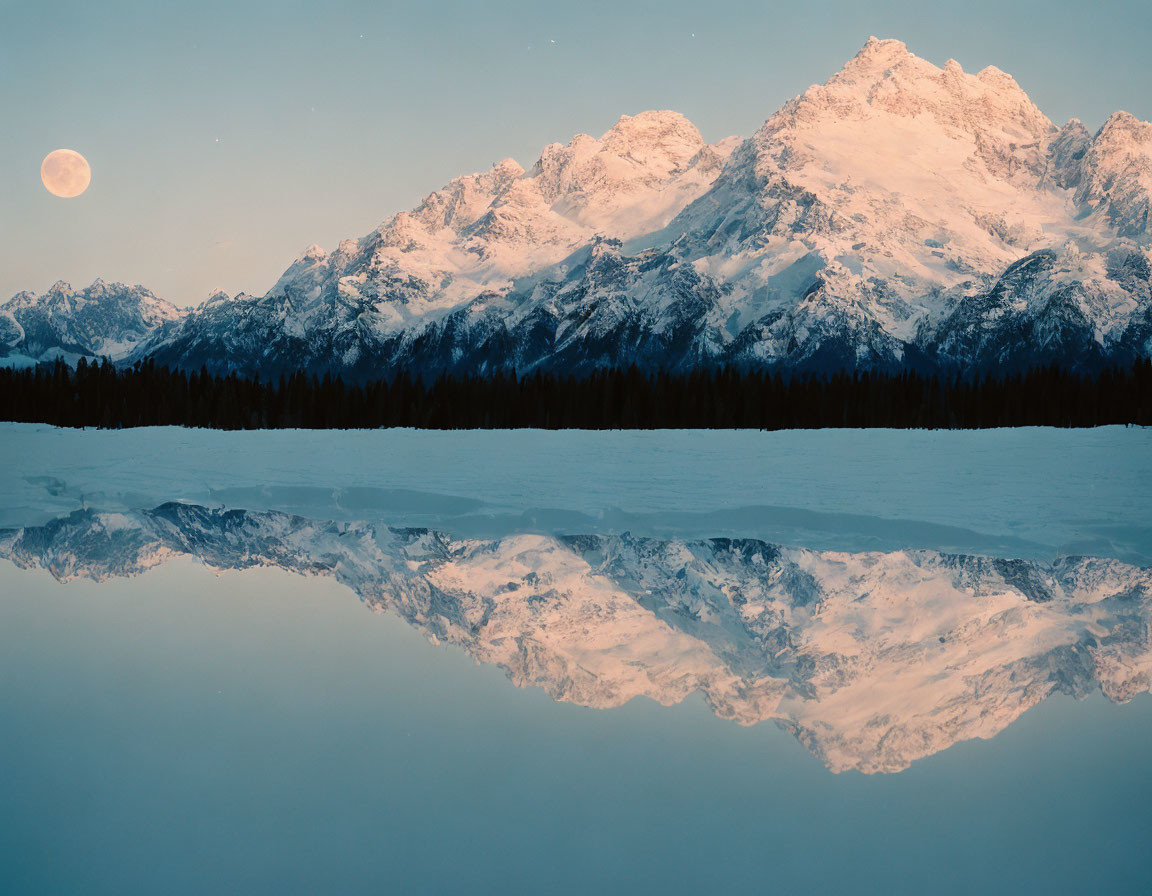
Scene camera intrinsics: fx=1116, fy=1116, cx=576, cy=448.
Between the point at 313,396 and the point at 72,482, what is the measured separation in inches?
2856

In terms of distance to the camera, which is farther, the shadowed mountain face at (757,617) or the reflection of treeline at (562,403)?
the reflection of treeline at (562,403)

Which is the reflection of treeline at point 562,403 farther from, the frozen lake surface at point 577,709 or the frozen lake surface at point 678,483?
the frozen lake surface at point 577,709

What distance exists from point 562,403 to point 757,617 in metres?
99.6

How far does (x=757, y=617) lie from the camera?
14.8m

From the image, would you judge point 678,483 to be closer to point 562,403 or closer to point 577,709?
point 577,709

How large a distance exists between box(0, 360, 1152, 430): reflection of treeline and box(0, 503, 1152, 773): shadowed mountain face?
85049 millimetres

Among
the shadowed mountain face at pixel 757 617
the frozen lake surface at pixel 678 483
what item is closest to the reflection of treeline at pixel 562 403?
the frozen lake surface at pixel 678 483

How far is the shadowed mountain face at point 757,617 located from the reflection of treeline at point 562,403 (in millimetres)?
85049

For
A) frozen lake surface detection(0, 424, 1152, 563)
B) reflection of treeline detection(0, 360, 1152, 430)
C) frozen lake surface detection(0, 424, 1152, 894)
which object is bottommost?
frozen lake surface detection(0, 424, 1152, 894)

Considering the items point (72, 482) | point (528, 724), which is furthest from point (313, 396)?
point (528, 724)

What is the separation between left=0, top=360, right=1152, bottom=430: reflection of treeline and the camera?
4245 inches

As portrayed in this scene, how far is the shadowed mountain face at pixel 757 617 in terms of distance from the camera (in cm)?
1088

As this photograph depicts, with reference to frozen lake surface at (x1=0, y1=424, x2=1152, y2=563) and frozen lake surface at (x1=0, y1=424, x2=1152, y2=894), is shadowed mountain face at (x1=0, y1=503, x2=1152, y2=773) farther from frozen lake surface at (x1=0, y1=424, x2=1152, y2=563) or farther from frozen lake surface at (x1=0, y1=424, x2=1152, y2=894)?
frozen lake surface at (x1=0, y1=424, x2=1152, y2=563)

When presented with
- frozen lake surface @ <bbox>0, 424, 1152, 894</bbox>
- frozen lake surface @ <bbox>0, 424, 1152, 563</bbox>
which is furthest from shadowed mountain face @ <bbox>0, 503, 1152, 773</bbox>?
frozen lake surface @ <bbox>0, 424, 1152, 563</bbox>
